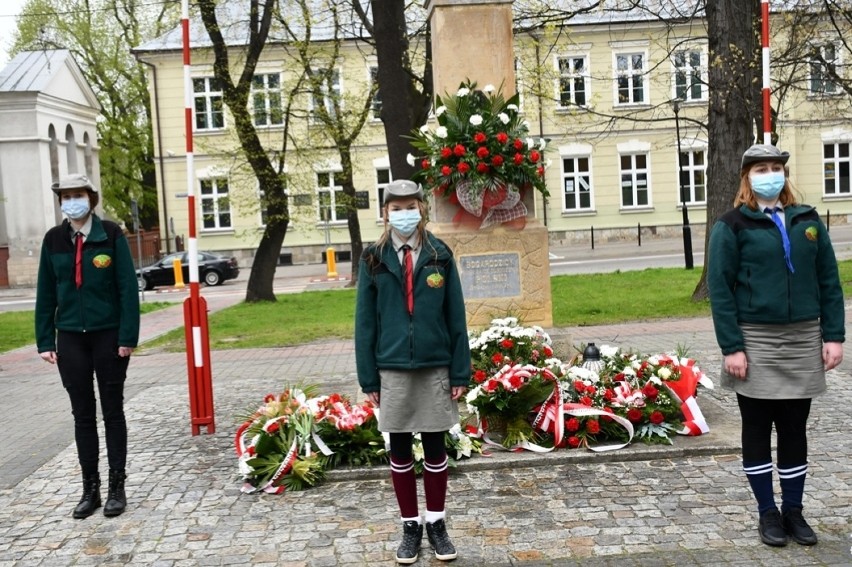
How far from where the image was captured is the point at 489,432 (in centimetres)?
678

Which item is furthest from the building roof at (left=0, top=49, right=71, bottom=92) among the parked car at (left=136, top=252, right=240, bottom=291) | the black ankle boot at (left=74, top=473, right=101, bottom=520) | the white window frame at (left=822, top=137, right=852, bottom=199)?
the black ankle boot at (left=74, top=473, right=101, bottom=520)

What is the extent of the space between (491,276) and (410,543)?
3.96m

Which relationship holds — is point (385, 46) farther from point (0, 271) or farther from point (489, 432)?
point (0, 271)

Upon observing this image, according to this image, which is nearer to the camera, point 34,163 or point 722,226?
point 722,226

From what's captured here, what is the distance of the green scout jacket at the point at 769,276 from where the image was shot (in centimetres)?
468

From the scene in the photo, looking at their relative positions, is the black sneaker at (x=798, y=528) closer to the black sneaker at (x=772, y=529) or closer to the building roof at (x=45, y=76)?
the black sneaker at (x=772, y=529)

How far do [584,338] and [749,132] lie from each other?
17.0ft

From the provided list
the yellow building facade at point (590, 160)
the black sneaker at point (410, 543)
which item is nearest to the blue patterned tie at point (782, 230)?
the black sneaker at point (410, 543)

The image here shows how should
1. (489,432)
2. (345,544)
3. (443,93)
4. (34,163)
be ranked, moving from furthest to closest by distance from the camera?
1. (34,163)
2. (443,93)
3. (489,432)
4. (345,544)

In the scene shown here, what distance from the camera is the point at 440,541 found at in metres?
4.81

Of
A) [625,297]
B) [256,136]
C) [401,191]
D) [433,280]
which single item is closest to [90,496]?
[433,280]

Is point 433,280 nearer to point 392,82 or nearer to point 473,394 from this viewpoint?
point 473,394

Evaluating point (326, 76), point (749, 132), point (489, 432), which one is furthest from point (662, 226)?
point (489, 432)

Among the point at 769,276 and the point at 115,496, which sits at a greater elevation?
the point at 769,276
